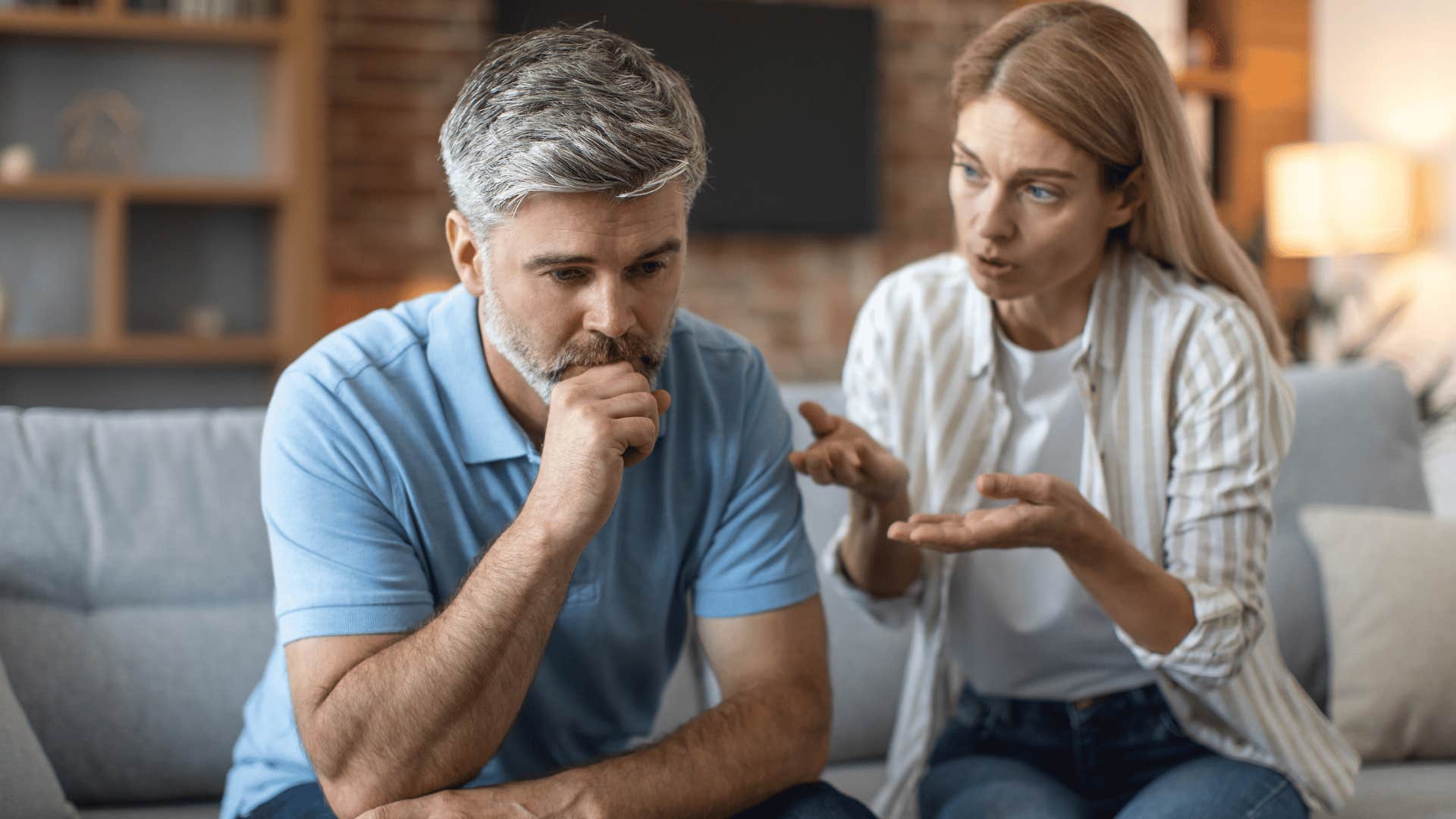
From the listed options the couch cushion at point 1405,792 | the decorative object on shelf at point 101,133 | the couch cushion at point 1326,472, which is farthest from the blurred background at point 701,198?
the couch cushion at point 1405,792

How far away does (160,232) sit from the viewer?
3826 millimetres

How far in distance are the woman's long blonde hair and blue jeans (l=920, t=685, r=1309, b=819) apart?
517mm

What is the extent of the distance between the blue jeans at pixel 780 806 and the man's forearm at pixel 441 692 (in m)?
0.11

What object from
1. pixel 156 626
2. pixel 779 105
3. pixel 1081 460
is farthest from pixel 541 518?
pixel 779 105

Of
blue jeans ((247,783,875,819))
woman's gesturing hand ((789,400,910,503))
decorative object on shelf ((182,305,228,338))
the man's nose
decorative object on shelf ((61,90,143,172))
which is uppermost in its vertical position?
decorative object on shelf ((61,90,143,172))

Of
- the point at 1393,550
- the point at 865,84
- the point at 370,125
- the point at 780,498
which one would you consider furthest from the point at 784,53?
the point at 780,498

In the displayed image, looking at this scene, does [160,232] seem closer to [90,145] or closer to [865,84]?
[90,145]

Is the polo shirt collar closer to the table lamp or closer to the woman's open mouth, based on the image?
the woman's open mouth

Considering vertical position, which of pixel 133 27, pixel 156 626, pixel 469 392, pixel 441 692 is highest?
pixel 133 27

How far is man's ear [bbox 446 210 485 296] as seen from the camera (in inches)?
50.7

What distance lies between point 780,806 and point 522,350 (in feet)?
1.65

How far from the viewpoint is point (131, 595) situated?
1.70 metres

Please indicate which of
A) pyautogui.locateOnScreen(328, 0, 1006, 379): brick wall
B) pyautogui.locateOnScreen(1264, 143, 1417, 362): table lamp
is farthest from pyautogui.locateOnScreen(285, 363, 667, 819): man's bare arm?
pyautogui.locateOnScreen(1264, 143, 1417, 362): table lamp

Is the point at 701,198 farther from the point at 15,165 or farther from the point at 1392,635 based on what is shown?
the point at 1392,635
